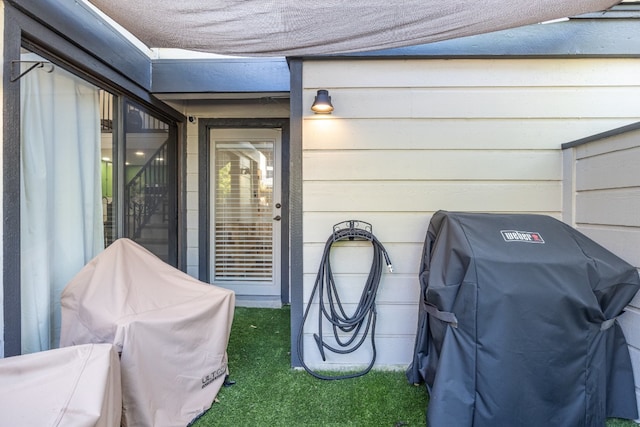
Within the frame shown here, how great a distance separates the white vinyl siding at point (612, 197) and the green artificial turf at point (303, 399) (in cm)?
86

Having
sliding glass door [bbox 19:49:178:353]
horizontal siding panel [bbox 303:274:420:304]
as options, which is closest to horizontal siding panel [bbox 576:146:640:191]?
horizontal siding panel [bbox 303:274:420:304]

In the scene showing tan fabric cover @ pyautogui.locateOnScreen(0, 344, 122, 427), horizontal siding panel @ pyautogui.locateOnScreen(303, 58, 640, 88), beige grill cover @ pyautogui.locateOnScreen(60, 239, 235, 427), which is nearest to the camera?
tan fabric cover @ pyautogui.locateOnScreen(0, 344, 122, 427)

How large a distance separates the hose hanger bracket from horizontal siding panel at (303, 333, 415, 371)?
0.72m

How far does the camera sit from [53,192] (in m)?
2.00

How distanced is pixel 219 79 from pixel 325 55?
1192mm

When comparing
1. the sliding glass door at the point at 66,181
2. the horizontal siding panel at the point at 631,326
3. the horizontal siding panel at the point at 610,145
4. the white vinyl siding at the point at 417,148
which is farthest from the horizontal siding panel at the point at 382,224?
the sliding glass door at the point at 66,181

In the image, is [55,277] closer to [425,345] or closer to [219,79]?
[219,79]

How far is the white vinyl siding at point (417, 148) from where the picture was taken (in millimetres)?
2311

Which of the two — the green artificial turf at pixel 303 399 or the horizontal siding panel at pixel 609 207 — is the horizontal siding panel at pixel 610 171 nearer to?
the horizontal siding panel at pixel 609 207

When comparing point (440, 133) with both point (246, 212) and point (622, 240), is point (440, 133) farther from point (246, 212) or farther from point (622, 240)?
point (246, 212)

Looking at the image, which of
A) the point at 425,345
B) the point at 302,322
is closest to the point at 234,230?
the point at 302,322

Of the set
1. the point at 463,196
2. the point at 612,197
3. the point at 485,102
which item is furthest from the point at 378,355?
the point at 485,102

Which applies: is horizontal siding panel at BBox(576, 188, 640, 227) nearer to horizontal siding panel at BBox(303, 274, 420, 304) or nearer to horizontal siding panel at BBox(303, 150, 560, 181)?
horizontal siding panel at BBox(303, 150, 560, 181)

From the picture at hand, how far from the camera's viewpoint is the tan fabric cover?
108 cm
